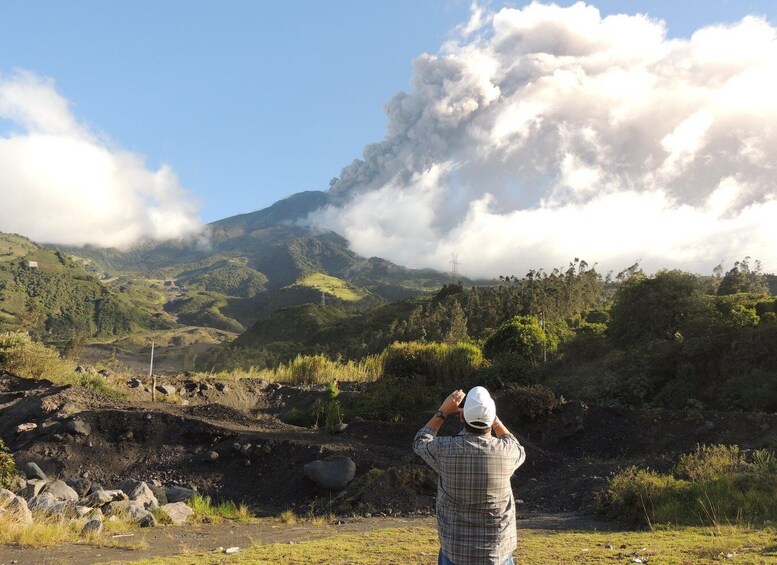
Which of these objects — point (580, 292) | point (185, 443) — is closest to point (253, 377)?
point (185, 443)

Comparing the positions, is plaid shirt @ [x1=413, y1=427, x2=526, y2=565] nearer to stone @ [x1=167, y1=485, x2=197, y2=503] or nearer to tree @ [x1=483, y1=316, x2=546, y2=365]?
stone @ [x1=167, y1=485, x2=197, y2=503]

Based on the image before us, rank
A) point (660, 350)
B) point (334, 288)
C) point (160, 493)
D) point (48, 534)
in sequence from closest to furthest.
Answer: point (48, 534) < point (160, 493) < point (660, 350) < point (334, 288)

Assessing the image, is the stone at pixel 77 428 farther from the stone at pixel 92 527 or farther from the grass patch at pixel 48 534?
the stone at pixel 92 527

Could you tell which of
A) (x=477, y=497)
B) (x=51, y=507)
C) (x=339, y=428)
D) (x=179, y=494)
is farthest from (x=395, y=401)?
(x=477, y=497)

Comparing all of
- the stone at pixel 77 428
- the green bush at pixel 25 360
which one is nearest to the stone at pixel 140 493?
the stone at pixel 77 428

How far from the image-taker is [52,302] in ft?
451

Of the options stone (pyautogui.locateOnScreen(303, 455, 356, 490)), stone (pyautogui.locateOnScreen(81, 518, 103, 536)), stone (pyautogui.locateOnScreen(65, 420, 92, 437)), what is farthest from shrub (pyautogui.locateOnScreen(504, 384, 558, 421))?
stone (pyautogui.locateOnScreen(81, 518, 103, 536))

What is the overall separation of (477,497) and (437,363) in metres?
20.0

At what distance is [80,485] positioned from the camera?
1034cm

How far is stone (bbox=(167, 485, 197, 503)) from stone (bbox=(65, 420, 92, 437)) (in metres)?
3.27

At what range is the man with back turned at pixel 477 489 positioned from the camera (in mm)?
3316

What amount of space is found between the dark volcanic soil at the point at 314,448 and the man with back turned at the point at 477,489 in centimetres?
627

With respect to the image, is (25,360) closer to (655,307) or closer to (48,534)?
(48,534)

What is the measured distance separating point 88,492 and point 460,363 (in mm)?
14986
